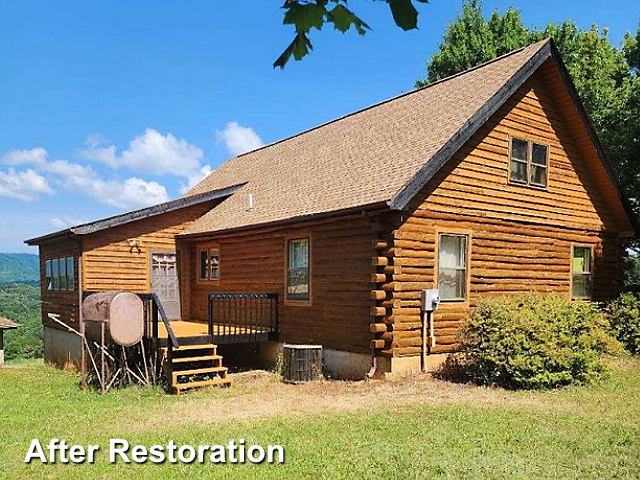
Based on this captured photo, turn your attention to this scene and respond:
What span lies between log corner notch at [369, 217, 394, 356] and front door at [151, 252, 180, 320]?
7.71 m

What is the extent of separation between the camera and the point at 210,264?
16.4 metres

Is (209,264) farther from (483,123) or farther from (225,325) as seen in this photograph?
(483,123)

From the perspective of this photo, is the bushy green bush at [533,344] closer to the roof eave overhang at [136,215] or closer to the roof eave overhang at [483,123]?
the roof eave overhang at [483,123]

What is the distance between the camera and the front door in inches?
638

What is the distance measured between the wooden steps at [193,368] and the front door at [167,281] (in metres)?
4.78

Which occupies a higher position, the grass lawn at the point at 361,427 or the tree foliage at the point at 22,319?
the grass lawn at the point at 361,427

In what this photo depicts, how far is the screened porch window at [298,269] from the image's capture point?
1285 centimetres

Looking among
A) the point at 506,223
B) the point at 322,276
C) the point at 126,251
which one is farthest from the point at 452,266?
the point at 126,251

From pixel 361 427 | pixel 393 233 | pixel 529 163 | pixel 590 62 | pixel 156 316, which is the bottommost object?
pixel 361 427

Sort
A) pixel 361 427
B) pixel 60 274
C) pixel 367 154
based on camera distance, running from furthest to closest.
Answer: pixel 60 274
pixel 367 154
pixel 361 427

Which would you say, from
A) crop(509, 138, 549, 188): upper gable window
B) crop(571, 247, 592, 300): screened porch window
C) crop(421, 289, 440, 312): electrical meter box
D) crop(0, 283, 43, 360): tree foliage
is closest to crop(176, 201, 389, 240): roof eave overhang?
crop(421, 289, 440, 312): electrical meter box

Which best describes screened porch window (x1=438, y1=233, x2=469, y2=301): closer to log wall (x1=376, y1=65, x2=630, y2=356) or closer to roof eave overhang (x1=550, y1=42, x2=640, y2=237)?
log wall (x1=376, y1=65, x2=630, y2=356)

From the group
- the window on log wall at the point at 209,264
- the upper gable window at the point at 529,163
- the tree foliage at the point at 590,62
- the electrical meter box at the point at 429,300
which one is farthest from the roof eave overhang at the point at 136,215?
the tree foliage at the point at 590,62

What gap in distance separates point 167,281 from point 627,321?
12270 millimetres
